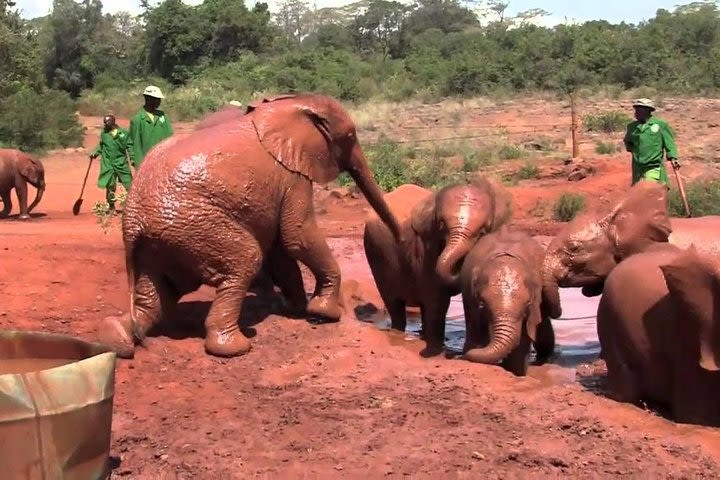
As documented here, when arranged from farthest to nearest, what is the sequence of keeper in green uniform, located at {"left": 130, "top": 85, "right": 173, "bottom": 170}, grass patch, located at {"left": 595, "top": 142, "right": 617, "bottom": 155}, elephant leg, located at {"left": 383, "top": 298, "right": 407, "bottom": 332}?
grass patch, located at {"left": 595, "top": 142, "right": 617, "bottom": 155}, keeper in green uniform, located at {"left": 130, "top": 85, "right": 173, "bottom": 170}, elephant leg, located at {"left": 383, "top": 298, "right": 407, "bottom": 332}

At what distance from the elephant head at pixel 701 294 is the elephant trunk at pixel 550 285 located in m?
1.99

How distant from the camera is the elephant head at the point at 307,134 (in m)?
7.70

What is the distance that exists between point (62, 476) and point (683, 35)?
4050 centimetres

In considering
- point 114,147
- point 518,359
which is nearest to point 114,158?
point 114,147

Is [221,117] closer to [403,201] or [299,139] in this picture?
[299,139]

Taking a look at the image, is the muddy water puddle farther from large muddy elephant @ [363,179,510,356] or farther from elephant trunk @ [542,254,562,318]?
elephant trunk @ [542,254,562,318]

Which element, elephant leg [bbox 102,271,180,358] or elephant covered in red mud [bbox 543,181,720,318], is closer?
elephant leg [bbox 102,271,180,358]

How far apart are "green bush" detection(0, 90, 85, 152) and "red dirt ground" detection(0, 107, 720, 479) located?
21.2 metres

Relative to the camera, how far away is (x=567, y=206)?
56.9ft

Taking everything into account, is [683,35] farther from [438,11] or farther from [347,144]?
[347,144]

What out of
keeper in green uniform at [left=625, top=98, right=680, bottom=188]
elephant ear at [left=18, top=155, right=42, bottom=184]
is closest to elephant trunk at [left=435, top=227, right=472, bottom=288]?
keeper in green uniform at [left=625, top=98, right=680, bottom=188]

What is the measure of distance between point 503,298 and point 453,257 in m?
0.96

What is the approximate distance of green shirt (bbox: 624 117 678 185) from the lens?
10820 mm

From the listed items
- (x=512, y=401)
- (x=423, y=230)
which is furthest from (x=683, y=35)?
(x=512, y=401)
